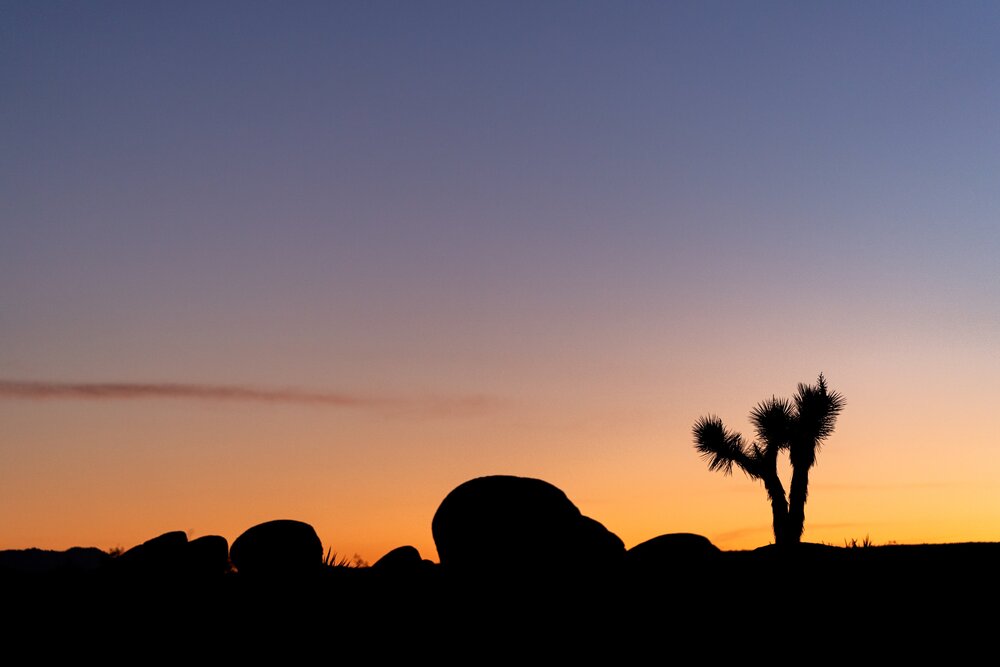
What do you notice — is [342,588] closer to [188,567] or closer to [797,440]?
[188,567]

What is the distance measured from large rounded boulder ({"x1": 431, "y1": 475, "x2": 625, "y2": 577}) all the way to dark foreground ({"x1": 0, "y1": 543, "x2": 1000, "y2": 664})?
134 millimetres

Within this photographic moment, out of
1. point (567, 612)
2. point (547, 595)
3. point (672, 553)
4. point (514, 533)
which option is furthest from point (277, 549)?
point (672, 553)

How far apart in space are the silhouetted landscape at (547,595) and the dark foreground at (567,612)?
0.04 metres

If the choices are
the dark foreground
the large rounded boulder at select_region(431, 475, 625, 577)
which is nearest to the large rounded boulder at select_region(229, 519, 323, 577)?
the dark foreground

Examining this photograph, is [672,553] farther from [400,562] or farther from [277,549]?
[277,549]

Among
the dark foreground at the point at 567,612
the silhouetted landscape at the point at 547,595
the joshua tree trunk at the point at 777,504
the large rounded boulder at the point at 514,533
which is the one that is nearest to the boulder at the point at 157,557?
the silhouetted landscape at the point at 547,595

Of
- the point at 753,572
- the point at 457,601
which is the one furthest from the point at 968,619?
the point at 457,601

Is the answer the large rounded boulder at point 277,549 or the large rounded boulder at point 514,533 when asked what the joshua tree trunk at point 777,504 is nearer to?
the large rounded boulder at point 514,533

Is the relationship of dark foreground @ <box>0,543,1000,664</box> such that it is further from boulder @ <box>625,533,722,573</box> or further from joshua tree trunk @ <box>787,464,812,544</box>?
joshua tree trunk @ <box>787,464,812,544</box>

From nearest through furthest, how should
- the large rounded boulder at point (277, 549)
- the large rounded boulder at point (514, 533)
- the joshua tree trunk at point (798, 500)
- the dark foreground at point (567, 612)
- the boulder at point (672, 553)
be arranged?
the dark foreground at point (567, 612)
the large rounded boulder at point (514, 533)
the boulder at point (672, 553)
the large rounded boulder at point (277, 549)
the joshua tree trunk at point (798, 500)

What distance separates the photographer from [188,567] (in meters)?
21.6

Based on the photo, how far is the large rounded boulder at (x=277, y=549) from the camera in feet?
73.0

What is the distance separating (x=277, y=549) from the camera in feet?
73.8

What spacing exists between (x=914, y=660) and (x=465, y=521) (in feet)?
25.2
